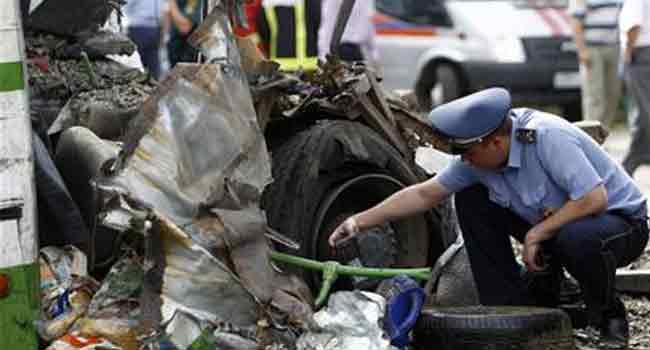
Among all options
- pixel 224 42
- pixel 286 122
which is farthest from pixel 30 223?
pixel 286 122

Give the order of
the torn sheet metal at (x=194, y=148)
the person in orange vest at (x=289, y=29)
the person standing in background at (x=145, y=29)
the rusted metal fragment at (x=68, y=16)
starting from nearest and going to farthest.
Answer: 1. the torn sheet metal at (x=194, y=148)
2. the rusted metal fragment at (x=68, y=16)
3. the person in orange vest at (x=289, y=29)
4. the person standing in background at (x=145, y=29)

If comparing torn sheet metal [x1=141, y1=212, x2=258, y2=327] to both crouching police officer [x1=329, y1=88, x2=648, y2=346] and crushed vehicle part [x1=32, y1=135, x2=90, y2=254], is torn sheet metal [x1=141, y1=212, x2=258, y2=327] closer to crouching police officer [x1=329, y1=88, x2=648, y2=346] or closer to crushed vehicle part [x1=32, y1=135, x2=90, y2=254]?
crushed vehicle part [x1=32, y1=135, x2=90, y2=254]

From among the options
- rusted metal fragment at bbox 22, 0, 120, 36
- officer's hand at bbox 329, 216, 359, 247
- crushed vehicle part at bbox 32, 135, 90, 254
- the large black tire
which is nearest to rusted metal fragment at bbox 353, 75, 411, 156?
the large black tire

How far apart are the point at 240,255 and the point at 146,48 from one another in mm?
8599

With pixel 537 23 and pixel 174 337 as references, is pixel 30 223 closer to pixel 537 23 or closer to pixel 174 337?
pixel 174 337

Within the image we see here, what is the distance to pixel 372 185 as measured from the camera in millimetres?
6375

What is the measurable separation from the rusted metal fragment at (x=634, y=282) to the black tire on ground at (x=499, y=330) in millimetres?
1520

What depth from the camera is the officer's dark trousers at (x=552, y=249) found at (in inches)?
219

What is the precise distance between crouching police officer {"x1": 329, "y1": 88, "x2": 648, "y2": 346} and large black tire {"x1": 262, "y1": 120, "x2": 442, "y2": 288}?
0.18m

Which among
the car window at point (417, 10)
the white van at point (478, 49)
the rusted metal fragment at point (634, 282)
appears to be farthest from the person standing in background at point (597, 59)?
the rusted metal fragment at point (634, 282)

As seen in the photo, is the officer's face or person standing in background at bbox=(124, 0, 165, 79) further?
person standing in background at bbox=(124, 0, 165, 79)

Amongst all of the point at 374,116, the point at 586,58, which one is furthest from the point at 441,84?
the point at 374,116

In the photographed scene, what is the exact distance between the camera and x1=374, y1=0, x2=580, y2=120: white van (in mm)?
17516

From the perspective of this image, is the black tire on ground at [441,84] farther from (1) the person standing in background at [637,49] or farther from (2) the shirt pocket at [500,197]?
(2) the shirt pocket at [500,197]
